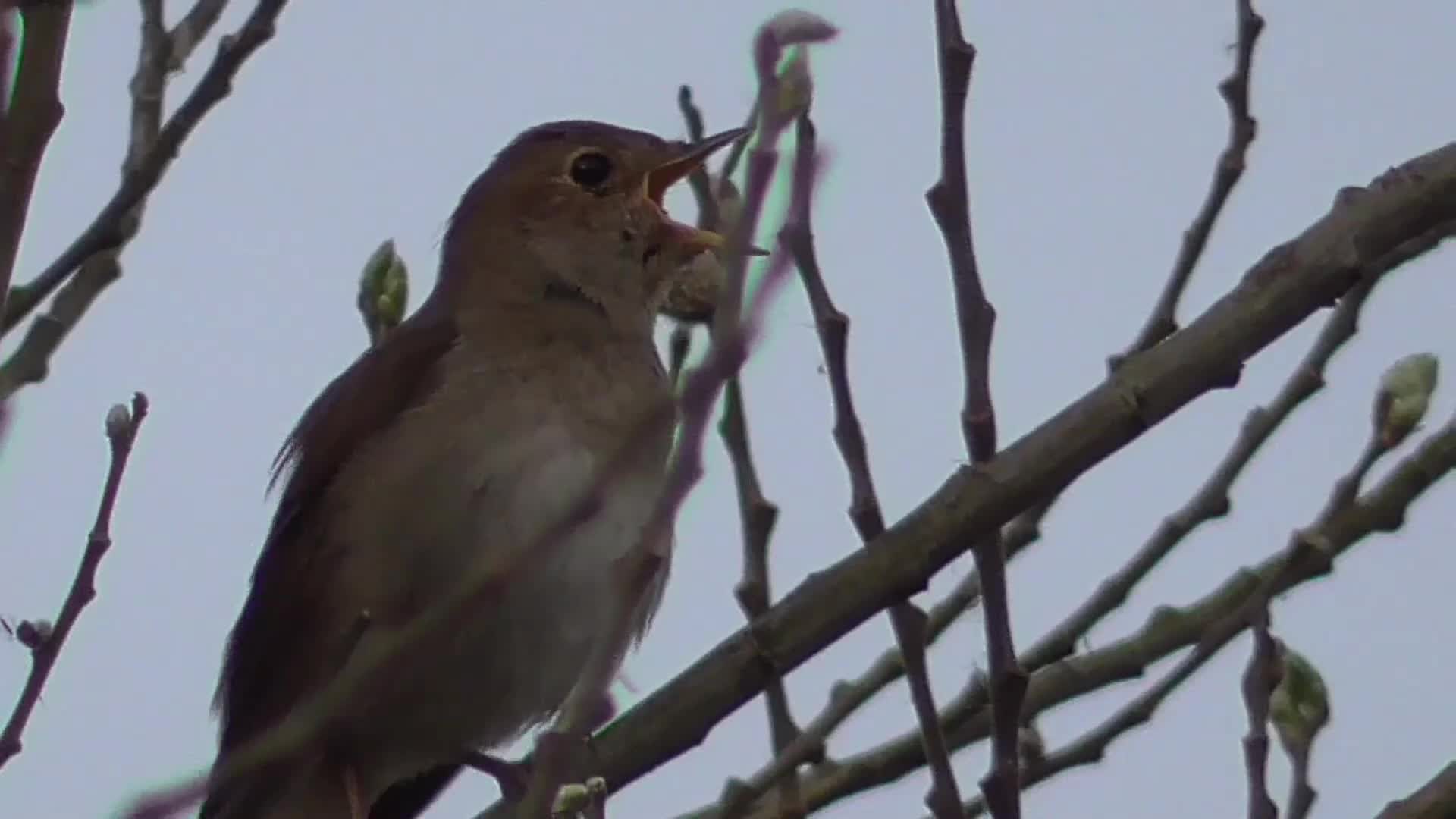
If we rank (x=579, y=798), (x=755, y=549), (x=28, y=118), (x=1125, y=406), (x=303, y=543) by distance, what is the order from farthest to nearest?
(x=303, y=543) → (x=755, y=549) → (x=1125, y=406) → (x=579, y=798) → (x=28, y=118)

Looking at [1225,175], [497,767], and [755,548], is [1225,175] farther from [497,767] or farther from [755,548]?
[497,767]

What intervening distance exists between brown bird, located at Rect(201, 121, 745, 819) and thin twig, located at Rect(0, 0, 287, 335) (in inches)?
37.4

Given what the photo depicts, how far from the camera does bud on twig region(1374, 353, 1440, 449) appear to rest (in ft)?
11.1

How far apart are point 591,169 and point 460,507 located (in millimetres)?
1269

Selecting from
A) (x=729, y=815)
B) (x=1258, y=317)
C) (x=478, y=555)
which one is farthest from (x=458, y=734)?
(x=1258, y=317)

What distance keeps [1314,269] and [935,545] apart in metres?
0.56

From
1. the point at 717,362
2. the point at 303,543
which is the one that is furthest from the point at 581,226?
the point at 717,362

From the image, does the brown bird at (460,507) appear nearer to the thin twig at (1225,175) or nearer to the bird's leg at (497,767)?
the bird's leg at (497,767)

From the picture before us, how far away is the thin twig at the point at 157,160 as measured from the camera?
3.02 metres

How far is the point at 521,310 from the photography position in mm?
4738

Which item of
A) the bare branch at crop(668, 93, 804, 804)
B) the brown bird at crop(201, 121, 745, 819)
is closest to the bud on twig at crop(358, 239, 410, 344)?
the brown bird at crop(201, 121, 745, 819)

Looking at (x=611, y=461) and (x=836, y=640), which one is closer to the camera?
(x=611, y=461)

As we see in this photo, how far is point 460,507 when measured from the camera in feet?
13.6

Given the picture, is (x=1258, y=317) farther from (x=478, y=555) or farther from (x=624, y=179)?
(x=624, y=179)
